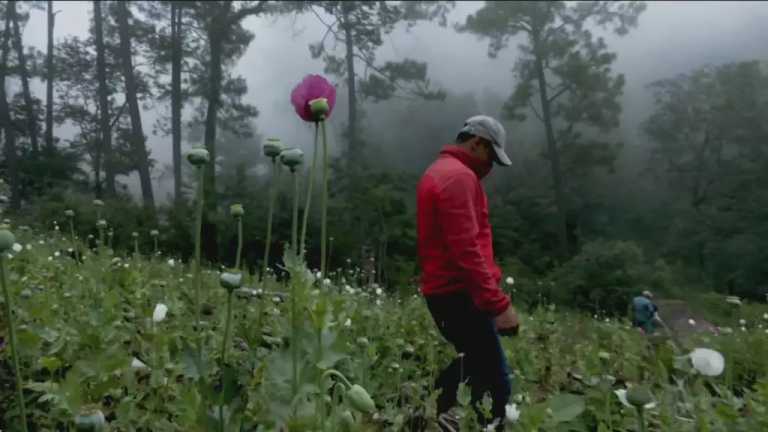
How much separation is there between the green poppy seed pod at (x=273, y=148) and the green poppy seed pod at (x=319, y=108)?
5.6 inches

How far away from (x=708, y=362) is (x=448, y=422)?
135cm

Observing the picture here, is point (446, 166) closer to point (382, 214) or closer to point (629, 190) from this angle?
point (382, 214)

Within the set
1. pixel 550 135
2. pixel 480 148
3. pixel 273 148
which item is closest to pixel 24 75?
pixel 550 135

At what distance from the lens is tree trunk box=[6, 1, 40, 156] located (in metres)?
17.7

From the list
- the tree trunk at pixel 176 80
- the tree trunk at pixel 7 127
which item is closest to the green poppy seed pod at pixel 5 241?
the tree trunk at pixel 176 80

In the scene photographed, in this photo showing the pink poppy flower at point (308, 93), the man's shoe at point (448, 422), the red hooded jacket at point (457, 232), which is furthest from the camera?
the red hooded jacket at point (457, 232)

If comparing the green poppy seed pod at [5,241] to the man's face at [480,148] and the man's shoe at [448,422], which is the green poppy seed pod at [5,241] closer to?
the man's shoe at [448,422]

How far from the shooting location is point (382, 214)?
13.8 metres

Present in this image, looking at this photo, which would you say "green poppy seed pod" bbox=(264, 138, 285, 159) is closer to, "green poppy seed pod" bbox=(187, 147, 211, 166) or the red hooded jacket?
"green poppy seed pod" bbox=(187, 147, 211, 166)

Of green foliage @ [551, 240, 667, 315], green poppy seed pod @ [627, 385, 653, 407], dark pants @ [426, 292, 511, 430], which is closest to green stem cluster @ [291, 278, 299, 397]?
green poppy seed pod @ [627, 385, 653, 407]

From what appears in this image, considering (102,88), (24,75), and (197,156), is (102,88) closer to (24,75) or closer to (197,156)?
(24,75)

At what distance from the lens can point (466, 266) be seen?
7.99 feet

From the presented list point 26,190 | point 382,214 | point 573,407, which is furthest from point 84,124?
point 573,407

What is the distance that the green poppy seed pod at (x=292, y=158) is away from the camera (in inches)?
52.0
